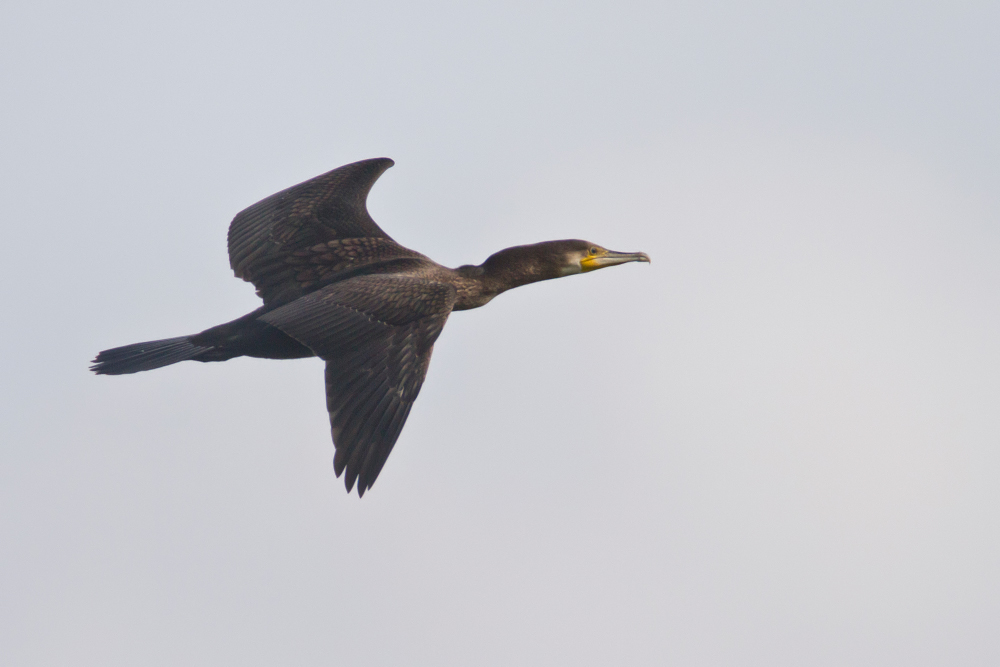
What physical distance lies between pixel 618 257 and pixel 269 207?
11.4 ft

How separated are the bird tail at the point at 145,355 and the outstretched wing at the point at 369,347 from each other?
116 cm

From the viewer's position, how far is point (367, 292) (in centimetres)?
1132

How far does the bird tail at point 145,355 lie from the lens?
12.0 m

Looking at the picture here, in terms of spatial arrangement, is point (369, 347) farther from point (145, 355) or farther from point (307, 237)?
point (145, 355)

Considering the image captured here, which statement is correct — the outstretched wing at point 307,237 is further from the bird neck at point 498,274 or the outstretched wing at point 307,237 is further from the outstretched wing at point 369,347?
the outstretched wing at point 369,347

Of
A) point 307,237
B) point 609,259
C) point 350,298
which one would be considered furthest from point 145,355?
point 609,259

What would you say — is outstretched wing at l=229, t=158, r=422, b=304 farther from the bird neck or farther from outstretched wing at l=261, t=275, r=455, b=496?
outstretched wing at l=261, t=275, r=455, b=496

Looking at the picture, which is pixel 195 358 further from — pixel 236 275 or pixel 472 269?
pixel 472 269

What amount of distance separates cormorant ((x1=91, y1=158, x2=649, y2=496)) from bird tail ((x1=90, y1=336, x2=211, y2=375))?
0.01 meters

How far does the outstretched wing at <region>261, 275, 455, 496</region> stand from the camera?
34.0ft

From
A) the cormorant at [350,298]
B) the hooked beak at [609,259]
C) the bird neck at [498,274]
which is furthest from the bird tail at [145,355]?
the hooked beak at [609,259]

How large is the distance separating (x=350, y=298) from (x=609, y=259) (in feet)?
9.89

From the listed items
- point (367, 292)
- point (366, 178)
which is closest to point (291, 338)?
point (367, 292)

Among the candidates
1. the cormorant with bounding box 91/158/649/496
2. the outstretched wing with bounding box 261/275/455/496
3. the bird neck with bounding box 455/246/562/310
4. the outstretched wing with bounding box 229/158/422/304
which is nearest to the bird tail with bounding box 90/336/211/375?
the cormorant with bounding box 91/158/649/496
